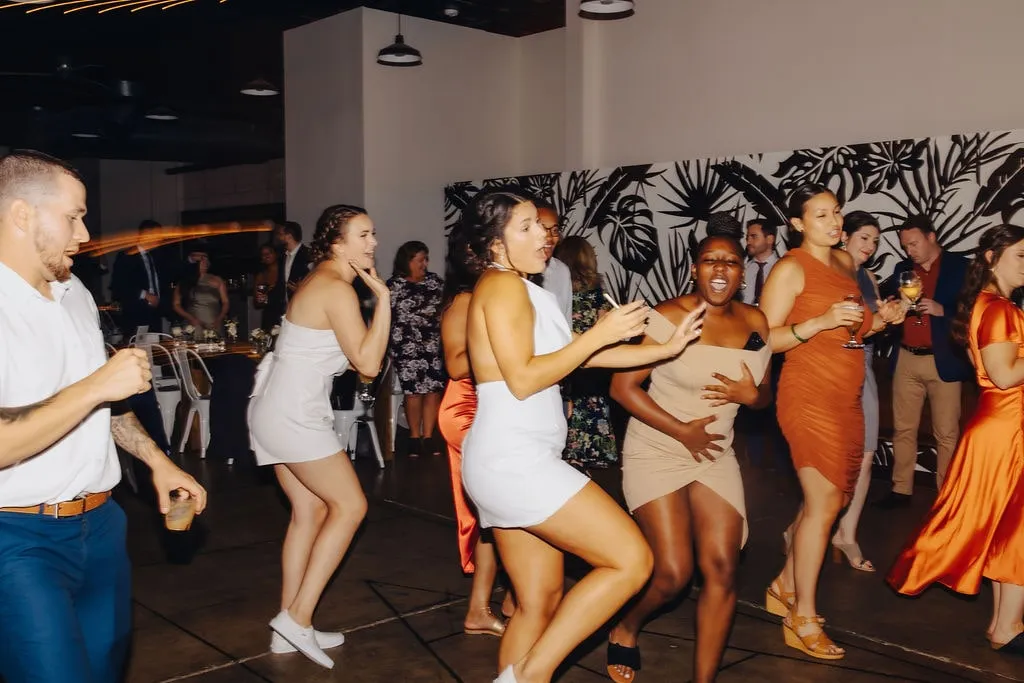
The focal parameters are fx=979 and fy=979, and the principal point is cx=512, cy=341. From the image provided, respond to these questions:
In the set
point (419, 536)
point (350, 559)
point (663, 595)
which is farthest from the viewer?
point (419, 536)

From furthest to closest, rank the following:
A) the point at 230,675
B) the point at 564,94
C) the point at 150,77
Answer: the point at 150,77
the point at 564,94
the point at 230,675

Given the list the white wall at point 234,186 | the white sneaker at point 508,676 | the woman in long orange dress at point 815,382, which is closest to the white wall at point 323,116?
the white wall at point 234,186

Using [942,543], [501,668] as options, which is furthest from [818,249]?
[501,668]

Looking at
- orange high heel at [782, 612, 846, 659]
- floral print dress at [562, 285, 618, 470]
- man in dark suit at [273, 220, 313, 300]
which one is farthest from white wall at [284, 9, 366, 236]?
orange high heel at [782, 612, 846, 659]

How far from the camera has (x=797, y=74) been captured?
295 inches

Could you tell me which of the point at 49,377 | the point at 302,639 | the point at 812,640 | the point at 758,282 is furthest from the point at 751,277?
the point at 49,377

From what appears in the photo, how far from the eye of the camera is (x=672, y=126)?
8.34 m

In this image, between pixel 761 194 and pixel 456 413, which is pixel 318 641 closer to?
pixel 456 413

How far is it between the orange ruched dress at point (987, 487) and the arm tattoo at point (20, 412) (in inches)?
116

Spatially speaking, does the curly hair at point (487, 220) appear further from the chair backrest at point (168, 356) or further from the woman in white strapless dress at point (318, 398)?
the chair backrest at point (168, 356)

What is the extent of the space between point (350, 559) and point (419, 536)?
504mm

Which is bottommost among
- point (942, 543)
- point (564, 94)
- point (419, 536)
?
point (419, 536)

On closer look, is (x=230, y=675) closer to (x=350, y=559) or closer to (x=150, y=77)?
(x=350, y=559)

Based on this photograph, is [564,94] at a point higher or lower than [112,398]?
higher
